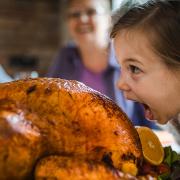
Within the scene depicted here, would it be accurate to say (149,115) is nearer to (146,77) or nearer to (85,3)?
(146,77)

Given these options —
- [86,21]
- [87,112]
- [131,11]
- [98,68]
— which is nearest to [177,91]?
[131,11]

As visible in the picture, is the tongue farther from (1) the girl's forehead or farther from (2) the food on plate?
(1) the girl's forehead

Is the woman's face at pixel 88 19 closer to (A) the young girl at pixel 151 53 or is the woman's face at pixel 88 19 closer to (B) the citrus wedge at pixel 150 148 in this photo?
(A) the young girl at pixel 151 53

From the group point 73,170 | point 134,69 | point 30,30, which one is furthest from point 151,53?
point 30,30

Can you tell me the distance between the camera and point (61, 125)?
43 cm

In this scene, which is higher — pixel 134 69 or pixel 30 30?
pixel 134 69

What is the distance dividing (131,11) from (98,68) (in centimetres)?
122

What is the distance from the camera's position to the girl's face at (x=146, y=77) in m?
0.65

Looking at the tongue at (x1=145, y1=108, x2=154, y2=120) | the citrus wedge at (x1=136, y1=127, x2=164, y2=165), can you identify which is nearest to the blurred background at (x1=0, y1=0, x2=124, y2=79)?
the tongue at (x1=145, y1=108, x2=154, y2=120)

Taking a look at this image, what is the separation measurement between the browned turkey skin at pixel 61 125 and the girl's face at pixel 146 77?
198mm

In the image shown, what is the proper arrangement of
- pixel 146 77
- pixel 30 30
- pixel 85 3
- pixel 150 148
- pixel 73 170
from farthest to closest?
pixel 30 30 → pixel 85 3 → pixel 146 77 → pixel 150 148 → pixel 73 170

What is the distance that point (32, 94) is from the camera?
0.45 m

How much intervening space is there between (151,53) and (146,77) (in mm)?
41

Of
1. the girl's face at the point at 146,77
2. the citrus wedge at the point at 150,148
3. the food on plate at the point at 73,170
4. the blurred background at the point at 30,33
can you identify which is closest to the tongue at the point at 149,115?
the girl's face at the point at 146,77
